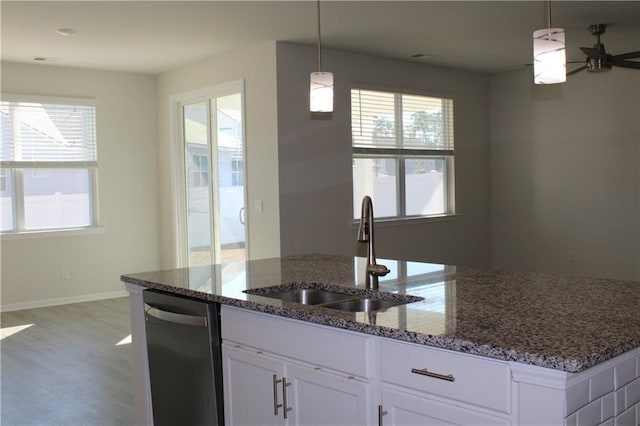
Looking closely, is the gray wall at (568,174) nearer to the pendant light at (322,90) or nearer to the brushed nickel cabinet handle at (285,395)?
the pendant light at (322,90)

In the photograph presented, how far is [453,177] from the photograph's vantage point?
743 centimetres

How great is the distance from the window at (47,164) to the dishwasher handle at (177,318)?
14.8 feet

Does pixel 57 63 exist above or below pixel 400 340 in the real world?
above

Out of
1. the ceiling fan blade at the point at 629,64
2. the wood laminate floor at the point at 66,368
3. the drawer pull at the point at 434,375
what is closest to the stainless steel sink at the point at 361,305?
the drawer pull at the point at 434,375

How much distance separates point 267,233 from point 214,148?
1345 millimetres

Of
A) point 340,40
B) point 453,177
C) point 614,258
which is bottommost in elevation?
point 614,258

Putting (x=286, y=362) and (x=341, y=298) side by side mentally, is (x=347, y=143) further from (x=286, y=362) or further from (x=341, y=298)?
(x=286, y=362)

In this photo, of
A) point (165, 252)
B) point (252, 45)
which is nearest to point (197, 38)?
point (252, 45)

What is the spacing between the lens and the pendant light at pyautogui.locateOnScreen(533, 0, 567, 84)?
2.51m

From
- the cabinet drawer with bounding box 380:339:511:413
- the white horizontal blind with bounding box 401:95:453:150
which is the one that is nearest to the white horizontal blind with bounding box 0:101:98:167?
the white horizontal blind with bounding box 401:95:453:150

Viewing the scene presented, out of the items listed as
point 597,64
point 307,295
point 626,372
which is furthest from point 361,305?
point 597,64

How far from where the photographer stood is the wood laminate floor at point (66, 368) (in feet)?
11.9

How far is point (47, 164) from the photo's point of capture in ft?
22.4

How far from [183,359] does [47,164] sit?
4.86m
